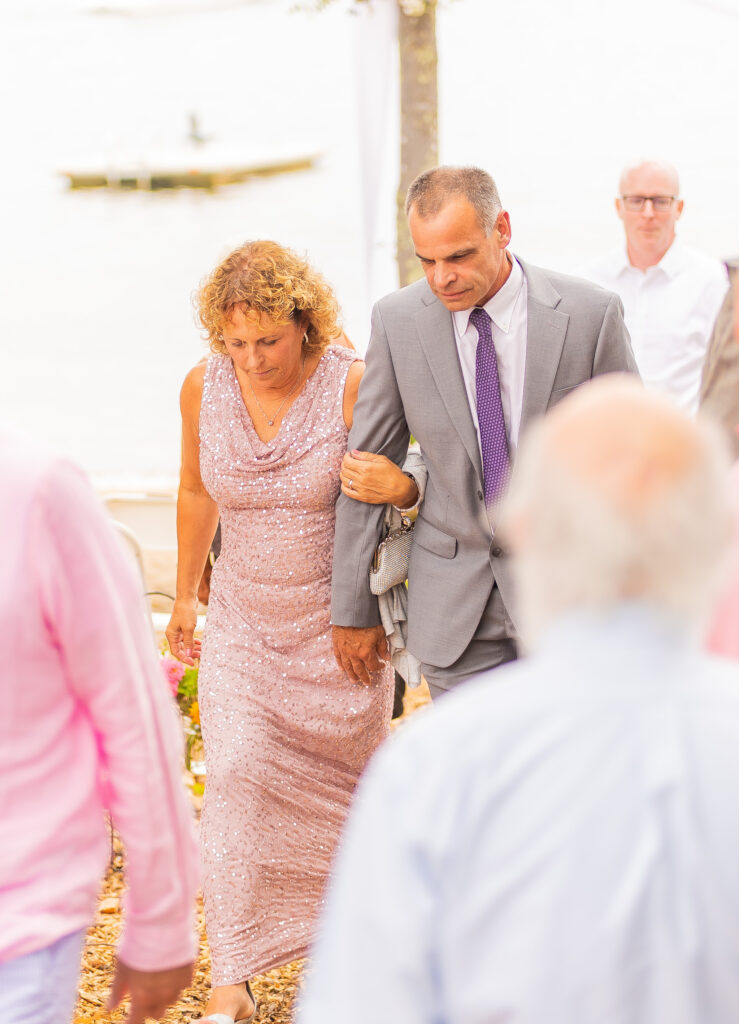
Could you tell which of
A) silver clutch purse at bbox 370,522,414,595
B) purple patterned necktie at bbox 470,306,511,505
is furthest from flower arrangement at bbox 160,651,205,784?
purple patterned necktie at bbox 470,306,511,505

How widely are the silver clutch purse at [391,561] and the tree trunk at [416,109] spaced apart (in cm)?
428

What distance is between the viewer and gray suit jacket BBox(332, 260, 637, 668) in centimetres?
346

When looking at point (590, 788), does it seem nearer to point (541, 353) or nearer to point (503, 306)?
point (541, 353)

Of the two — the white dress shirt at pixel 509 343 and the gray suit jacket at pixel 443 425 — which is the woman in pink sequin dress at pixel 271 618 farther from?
the white dress shirt at pixel 509 343

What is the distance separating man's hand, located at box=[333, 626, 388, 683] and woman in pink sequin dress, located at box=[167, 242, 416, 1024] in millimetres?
62

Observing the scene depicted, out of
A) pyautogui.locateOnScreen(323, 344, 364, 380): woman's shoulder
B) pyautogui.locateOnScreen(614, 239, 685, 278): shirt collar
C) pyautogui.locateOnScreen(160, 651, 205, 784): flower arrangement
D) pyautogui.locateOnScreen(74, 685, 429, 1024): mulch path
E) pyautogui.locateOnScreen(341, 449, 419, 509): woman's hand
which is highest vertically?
pyautogui.locateOnScreen(323, 344, 364, 380): woman's shoulder

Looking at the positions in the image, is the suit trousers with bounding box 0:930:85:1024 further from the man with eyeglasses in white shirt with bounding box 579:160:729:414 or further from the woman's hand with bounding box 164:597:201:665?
the man with eyeglasses in white shirt with bounding box 579:160:729:414

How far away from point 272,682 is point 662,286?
3033mm

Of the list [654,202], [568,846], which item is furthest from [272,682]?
[654,202]

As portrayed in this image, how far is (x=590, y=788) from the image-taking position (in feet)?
4.21

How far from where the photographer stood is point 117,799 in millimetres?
2064

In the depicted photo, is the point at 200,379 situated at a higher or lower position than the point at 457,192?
lower

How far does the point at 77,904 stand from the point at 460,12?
9.88 meters

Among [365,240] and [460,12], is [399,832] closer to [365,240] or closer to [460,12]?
[365,240]
